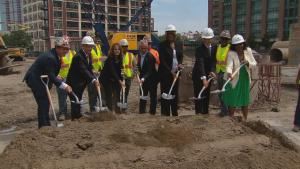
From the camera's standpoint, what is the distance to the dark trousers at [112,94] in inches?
273

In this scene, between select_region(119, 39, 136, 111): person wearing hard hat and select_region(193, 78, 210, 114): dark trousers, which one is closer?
select_region(193, 78, 210, 114): dark trousers

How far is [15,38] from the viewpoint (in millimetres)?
71688

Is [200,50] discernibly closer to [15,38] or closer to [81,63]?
[81,63]

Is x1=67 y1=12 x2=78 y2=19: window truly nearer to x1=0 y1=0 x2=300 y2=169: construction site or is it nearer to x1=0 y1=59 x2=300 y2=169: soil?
x1=0 y1=0 x2=300 y2=169: construction site

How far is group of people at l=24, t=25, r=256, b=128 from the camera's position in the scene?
5301mm

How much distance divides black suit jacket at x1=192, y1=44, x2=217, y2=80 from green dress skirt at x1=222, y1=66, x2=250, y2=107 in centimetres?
52

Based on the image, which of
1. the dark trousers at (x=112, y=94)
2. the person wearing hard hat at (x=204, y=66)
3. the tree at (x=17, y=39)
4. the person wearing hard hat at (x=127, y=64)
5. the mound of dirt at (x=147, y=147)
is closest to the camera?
the mound of dirt at (x=147, y=147)

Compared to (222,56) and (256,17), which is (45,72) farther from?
(256,17)

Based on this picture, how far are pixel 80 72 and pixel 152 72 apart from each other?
1373 mm

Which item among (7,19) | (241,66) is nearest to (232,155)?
(241,66)

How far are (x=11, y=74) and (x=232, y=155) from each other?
56.6 feet

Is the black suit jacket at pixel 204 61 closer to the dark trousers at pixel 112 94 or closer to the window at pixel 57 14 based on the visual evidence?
the dark trousers at pixel 112 94

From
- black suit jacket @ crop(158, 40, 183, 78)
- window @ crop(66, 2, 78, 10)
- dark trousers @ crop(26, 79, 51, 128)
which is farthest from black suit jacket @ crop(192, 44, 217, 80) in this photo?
window @ crop(66, 2, 78, 10)

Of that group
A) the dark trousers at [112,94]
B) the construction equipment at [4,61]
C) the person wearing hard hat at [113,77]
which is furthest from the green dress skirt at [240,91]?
the construction equipment at [4,61]
